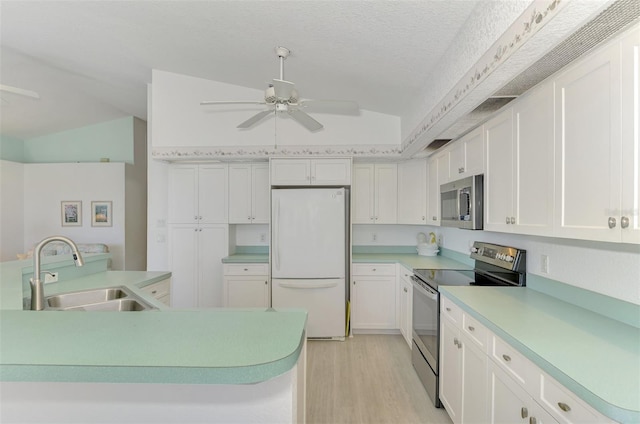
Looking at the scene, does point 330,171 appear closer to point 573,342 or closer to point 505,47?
point 505,47

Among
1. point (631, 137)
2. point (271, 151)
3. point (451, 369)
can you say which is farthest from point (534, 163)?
point (271, 151)

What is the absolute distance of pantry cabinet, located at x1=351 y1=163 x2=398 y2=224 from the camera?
367cm

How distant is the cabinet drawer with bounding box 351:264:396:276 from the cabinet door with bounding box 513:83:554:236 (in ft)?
5.93

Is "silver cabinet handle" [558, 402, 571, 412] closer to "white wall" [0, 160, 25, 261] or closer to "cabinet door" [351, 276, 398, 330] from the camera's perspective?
"cabinet door" [351, 276, 398, 330]

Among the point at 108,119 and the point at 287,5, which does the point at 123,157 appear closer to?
the point at 108,119

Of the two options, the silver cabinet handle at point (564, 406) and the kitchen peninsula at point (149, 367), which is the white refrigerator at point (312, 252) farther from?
the silver cabinet handle at point (564, 406)

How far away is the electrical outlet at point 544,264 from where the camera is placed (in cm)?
186

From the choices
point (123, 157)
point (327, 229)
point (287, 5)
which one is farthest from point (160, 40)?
point (123, 157)

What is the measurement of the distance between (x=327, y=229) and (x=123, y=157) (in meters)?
4.88

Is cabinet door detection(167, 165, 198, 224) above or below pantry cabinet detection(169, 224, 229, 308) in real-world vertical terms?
above

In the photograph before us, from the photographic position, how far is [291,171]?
3.44 meters

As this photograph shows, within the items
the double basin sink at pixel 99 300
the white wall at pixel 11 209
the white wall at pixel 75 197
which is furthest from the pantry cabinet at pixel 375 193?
the white wall at pixel 11 209

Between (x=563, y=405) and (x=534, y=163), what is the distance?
1.15 metres

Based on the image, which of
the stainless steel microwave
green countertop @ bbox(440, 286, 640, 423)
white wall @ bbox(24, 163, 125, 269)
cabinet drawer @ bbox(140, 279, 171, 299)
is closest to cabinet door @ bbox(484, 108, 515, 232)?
the stainless steel microwave
